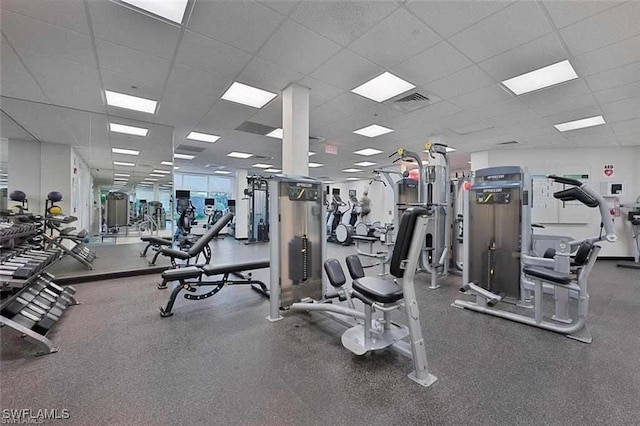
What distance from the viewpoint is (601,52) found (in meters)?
2.90

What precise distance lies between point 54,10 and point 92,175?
19.6ft

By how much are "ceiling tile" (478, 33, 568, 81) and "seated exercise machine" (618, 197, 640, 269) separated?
18.1 feet

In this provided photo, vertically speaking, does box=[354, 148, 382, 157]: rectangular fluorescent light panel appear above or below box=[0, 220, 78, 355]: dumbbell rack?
above

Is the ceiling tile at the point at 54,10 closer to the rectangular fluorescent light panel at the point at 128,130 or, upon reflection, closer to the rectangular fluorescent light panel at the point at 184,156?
the rectangular fluorescent light panel at the point at 128,130

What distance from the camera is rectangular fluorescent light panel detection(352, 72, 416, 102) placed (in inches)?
143

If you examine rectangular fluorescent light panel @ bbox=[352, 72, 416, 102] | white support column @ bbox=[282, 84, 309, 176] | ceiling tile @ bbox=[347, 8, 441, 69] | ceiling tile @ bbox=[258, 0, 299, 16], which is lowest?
white support column @ bbox=[282, 84, 309, 176]

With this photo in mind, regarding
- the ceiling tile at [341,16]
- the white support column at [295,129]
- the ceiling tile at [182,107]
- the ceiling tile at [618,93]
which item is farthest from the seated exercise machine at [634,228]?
the ceiling tile at [182,107]

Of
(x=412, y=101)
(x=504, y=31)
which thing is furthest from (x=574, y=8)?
(x=412, y=101)

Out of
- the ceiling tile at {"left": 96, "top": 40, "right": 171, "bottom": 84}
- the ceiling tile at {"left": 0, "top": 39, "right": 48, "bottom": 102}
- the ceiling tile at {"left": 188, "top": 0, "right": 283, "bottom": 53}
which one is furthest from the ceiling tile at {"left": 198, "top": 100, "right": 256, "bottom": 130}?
the ceiling tile at {"left": 0, "top": 39, "right": 48, "bottom": 102}

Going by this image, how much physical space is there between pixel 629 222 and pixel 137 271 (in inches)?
425

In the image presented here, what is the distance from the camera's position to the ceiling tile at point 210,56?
277 cm

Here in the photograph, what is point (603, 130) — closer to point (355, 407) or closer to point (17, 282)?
point (355, 407)

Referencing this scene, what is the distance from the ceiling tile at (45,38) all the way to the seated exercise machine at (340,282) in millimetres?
2371

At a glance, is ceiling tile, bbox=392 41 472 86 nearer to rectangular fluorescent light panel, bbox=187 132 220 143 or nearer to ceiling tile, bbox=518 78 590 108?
ceiling tile, bbox=518 78 590 108
